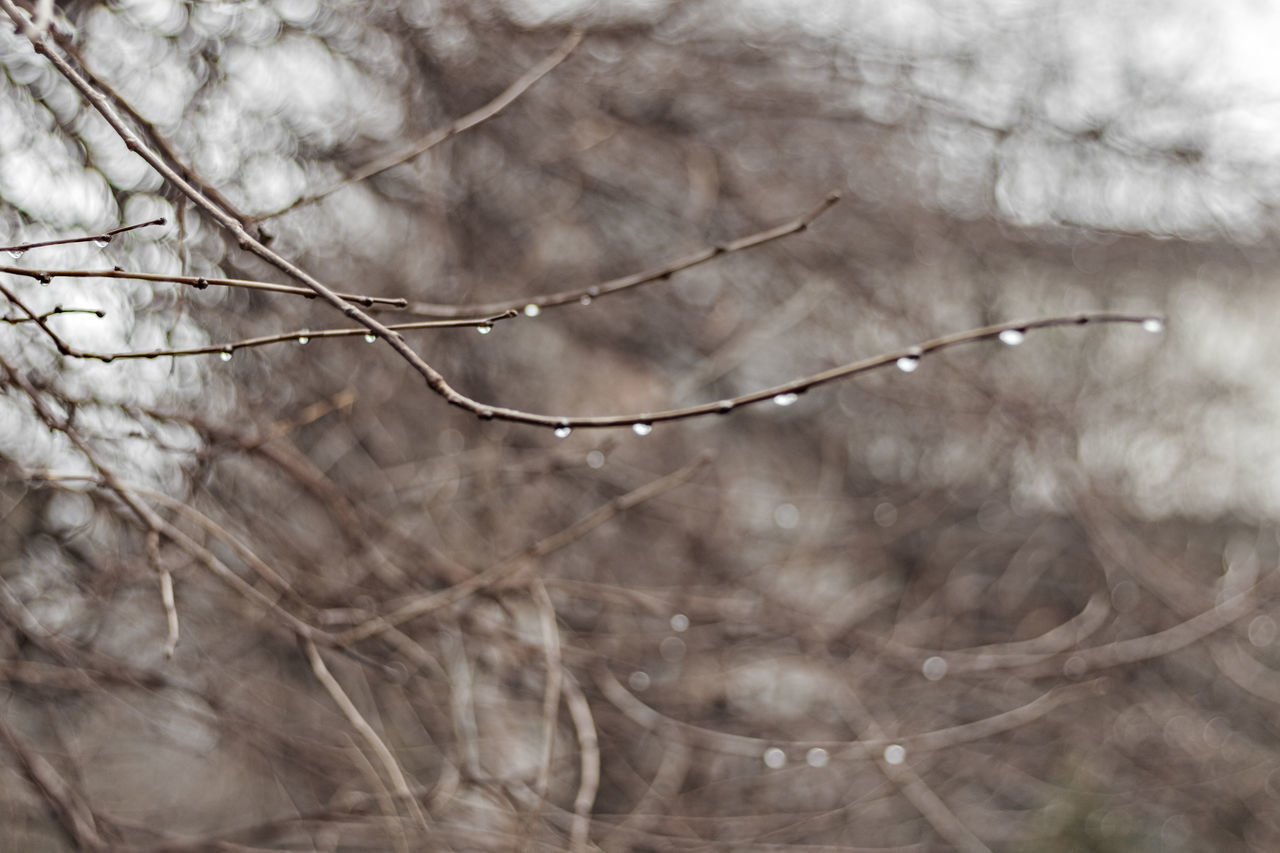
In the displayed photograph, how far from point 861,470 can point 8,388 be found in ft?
8.60

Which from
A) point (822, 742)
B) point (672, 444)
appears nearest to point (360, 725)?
point (822, 742)

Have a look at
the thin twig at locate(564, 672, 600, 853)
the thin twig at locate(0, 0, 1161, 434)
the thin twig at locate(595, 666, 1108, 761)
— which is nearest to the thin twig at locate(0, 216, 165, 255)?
the thin twig at locate(0, 0, 1161, 434)

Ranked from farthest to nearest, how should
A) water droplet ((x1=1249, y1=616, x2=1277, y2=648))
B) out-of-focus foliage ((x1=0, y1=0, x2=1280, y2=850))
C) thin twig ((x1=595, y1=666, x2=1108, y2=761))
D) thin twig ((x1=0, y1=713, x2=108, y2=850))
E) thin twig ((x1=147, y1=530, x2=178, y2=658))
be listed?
1. water droplet ((x1=1249, y1=616, x2=1277, y2=648))
2. out-of-focus foliage ((x1=0, y1=0, x2=1280, y2=850))
3. thin twig ((x1=595, y1=666, x2=1108, y2=761))
4. thin twig ((x1=0, y1=713, x2=108, y2=850))
5. thin twig ((x1=147, y1=530, x2=178, y2=658))

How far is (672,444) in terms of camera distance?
300cm

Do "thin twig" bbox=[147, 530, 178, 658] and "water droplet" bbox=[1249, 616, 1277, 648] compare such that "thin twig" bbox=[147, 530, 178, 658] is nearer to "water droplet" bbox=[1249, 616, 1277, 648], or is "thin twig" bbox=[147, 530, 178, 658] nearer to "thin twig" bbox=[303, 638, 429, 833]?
"thin twig" bbox=[303, 638, 429, 833]

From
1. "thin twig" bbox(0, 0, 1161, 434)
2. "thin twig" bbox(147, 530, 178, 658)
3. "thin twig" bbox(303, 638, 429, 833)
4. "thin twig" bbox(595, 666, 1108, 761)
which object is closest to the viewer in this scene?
"thin twig" bbox(0, 0, 1161, 434)

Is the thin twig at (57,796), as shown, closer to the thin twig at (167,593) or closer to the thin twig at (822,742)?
the thin twig at (167,593)

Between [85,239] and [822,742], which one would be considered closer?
[85,239]

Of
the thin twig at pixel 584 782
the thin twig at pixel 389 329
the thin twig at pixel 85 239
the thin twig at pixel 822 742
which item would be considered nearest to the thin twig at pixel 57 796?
the thin twig at pixel 584 782

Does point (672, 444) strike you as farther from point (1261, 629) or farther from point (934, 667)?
point (1261, 629)

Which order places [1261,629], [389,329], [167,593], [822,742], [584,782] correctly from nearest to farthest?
[389,329] → [167,593] → [584,782] → [822,742] → [1261,629]

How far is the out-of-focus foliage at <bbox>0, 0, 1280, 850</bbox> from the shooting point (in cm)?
173

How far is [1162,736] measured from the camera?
2.80 m

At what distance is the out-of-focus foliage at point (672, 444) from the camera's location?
5.68 feet
